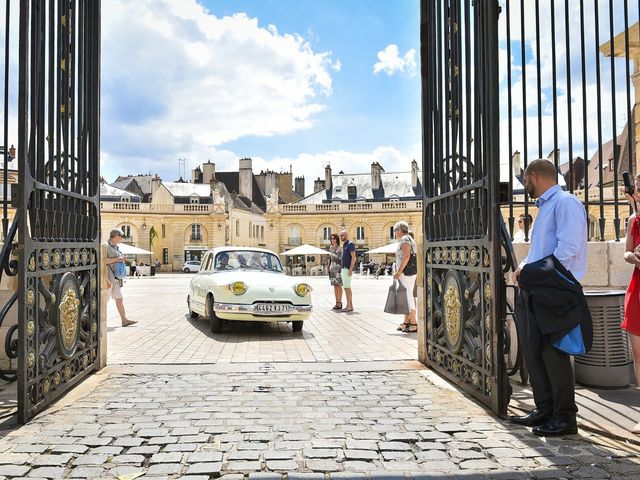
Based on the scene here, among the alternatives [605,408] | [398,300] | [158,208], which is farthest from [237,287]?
[158,208]

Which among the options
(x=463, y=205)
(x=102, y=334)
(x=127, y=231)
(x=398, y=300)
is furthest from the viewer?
(x=127, y=231)

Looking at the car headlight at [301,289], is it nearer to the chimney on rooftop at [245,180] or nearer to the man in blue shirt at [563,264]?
the man in blue shirt at [563,264]

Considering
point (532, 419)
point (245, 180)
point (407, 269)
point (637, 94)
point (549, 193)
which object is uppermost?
point (245, 180)

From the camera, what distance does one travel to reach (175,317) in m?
11.7

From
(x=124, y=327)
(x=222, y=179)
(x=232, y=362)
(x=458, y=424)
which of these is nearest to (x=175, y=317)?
(x=124, y=327)

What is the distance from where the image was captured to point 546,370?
3.95m

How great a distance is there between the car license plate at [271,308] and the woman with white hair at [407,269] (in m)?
2.01

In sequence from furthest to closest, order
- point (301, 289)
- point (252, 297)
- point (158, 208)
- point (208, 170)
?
point (208, 170)
point (158, 208)
point (301, 289)
point (252, 297)

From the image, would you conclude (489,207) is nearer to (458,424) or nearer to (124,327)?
(458,424)

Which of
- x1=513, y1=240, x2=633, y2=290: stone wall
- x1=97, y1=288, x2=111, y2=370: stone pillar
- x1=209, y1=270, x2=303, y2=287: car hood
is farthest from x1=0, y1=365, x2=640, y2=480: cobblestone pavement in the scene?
x1=209, y1=270, x2=303, y2=287: car hood

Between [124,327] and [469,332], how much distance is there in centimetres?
715

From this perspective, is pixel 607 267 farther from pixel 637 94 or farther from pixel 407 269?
pixel 637 94

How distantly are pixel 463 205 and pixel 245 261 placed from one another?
5.89m

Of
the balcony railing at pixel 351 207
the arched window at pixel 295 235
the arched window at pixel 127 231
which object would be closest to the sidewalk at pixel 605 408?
the balcony railing at pixel 351 207
